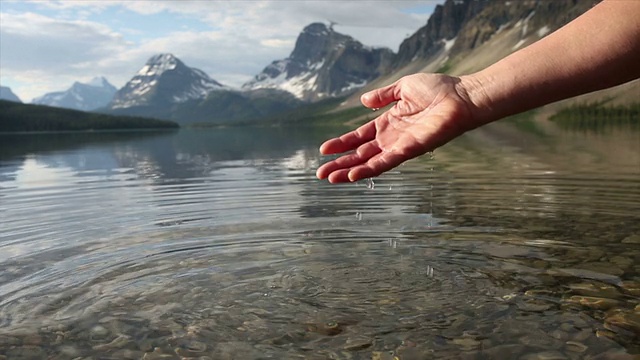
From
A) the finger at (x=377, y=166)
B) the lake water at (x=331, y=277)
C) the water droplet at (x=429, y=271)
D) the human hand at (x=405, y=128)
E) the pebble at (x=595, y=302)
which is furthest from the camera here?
the water droplet at (x=429, y=271)

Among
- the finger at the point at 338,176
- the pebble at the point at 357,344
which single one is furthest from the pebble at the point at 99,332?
the finger at the point at 338,176

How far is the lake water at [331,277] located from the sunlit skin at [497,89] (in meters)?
2.39

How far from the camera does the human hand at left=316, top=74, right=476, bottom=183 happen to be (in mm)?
5934

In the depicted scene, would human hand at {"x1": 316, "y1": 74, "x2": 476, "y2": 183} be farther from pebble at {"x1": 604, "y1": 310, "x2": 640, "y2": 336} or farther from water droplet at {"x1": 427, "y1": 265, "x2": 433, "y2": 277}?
pebble at {"x1": 604, "y1": 310, "x2": 640, "y2": 336}

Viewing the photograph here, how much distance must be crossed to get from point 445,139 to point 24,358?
18.6ft

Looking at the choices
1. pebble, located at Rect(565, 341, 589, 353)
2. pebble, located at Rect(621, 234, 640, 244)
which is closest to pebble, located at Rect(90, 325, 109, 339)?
pebble, located at Rect(565, 341, 589, 353)

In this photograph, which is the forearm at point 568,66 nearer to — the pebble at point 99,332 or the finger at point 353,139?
the finger at point 353,139

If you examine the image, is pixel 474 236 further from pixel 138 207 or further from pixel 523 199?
pixel 138 207

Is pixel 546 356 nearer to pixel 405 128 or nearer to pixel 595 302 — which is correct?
pixel 595 302

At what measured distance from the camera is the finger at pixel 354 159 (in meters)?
6.76

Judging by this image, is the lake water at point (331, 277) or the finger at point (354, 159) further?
the lake water at point (331, 277)

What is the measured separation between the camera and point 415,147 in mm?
6141

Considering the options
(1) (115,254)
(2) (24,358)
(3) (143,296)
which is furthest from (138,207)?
(2) (24,358)

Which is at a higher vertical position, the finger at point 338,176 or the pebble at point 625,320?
the finger at point 338,176
